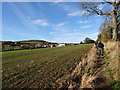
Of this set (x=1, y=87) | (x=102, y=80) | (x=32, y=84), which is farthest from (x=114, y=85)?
(x=1, y=87)

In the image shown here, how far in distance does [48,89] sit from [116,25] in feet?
42.0

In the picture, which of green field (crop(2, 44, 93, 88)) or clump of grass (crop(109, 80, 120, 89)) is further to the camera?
green field (crop(2, 44, 93, 88))

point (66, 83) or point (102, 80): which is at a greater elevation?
point (102, 80)

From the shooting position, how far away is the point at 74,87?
2.98m

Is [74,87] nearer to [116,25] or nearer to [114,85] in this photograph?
[114,85]

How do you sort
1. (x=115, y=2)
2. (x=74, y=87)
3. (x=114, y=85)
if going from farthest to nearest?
(x=115, y=2) < (x=74, y=87) < (x=114, y=85)

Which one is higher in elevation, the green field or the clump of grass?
the clump of grass

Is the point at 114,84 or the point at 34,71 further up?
the point at 114,84

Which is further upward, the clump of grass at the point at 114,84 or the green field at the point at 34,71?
the clump of grass at the point at 114,84

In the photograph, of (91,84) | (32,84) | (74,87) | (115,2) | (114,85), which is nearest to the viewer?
(114,85)

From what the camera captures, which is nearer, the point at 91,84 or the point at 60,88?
the point at 91,84

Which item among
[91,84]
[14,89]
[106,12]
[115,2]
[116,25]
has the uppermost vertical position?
[115,2]

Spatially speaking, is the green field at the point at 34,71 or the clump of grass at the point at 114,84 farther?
the green field at the point at 34,71

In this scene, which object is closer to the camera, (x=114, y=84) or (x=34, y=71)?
(x=114, y=84)
